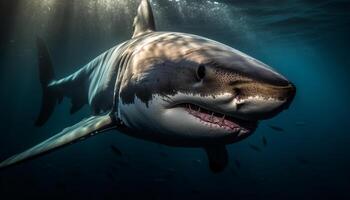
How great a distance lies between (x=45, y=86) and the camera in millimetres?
8961

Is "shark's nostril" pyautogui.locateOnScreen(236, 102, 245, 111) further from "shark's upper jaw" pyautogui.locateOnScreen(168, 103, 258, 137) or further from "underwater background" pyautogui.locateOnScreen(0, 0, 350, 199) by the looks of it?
"underwater background" pyautogui.locateOnScreen(0, 0, 350, 199)

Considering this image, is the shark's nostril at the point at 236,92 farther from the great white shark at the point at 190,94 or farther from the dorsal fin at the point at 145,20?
the dorsal fin at the point at 145,20

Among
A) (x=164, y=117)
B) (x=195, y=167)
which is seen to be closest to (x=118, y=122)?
(x=164, y=117)

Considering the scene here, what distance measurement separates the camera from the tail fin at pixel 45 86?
8.70 m

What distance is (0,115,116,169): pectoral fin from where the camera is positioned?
3.47 metres

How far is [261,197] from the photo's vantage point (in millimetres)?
15258

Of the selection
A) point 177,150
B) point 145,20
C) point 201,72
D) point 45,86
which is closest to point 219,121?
point 201,72

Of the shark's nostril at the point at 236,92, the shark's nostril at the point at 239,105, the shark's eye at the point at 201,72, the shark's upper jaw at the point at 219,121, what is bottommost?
the shark's upper jaw at the point at 219,121

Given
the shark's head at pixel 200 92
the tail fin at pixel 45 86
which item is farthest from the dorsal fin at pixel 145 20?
Result: the tail fin at pixel 45 86

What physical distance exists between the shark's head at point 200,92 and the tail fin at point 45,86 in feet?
19.0

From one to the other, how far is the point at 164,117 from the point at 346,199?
15191 mm

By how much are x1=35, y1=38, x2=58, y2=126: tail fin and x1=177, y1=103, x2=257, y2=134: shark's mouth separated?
7.04 metres

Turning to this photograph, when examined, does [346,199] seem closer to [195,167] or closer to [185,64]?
[195,167]

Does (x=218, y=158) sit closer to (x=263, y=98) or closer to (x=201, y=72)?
(x=201, y=72)
